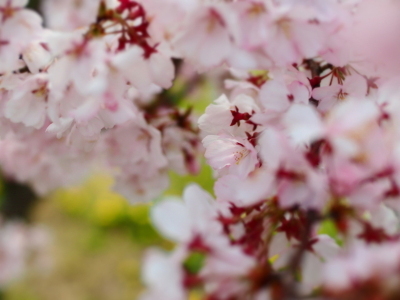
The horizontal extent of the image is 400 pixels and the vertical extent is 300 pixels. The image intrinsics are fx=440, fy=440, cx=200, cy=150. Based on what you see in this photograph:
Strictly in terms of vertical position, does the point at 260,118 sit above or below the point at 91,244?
above

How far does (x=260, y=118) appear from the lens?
491 mm

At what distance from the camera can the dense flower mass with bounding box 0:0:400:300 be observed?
35cm

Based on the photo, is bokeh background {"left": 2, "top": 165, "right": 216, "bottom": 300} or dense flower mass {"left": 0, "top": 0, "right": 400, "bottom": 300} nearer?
dense flower mass {"left": 0, "top": 0, "right": 400, "bottom": 300}

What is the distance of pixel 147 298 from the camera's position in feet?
1.13

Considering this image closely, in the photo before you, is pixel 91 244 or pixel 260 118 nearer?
pixel 260 118

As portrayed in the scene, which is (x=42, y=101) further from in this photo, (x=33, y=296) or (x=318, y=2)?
(x=33, y=296)

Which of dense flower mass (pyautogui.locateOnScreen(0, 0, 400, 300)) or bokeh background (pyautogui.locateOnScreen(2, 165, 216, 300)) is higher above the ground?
dense flower mass (pyautogui.locateOnScreen(0, 0, 400, 300))

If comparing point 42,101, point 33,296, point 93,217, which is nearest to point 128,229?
point 93,217

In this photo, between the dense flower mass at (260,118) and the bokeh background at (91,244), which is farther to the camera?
the bokeh background at (91,244)

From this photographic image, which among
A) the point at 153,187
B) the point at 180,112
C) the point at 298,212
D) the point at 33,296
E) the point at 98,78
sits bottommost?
the point at 33,296

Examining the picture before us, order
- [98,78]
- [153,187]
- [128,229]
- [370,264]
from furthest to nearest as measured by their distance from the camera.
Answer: [128,229] → [153,187] → [98,78] → [370,264]

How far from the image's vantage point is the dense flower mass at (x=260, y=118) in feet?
1.16

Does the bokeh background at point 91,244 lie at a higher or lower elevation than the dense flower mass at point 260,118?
lower

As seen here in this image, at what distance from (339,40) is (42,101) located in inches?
14.4
